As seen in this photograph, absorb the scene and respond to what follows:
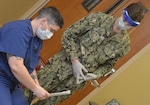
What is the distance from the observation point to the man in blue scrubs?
5.87ft

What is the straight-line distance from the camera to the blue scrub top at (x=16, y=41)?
1780 millimetres

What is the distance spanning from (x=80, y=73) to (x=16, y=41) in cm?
61

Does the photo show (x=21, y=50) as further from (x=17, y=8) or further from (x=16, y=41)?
(x=17, y=8)

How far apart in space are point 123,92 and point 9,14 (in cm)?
140

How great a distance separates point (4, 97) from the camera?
1.92 metres

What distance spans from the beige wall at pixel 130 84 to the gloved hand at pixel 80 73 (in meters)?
1.01

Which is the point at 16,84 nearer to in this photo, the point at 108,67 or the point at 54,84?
the point at 54,84

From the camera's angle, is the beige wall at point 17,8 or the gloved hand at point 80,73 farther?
the beige wall at point 17,8

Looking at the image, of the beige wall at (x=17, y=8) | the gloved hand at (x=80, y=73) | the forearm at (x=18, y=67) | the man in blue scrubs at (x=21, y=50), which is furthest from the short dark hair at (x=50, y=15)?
the beige wall at (x=17, y=8)

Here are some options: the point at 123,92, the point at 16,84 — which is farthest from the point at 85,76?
the point at 123,92

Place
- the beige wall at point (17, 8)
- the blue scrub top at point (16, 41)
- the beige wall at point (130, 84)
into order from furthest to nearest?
the beige wall at point (17, 8)
the beige wall at point (130, 84)
the blue scrub top at point (16, 41)

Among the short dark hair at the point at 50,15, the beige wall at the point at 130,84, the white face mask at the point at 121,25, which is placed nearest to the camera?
the short dark hair at the point at 50,15

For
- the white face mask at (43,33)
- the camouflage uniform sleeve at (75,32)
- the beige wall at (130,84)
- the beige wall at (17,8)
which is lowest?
the beige wall at (130,84)

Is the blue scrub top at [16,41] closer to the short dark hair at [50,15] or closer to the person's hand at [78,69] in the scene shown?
the short dark hair at [50,15]
